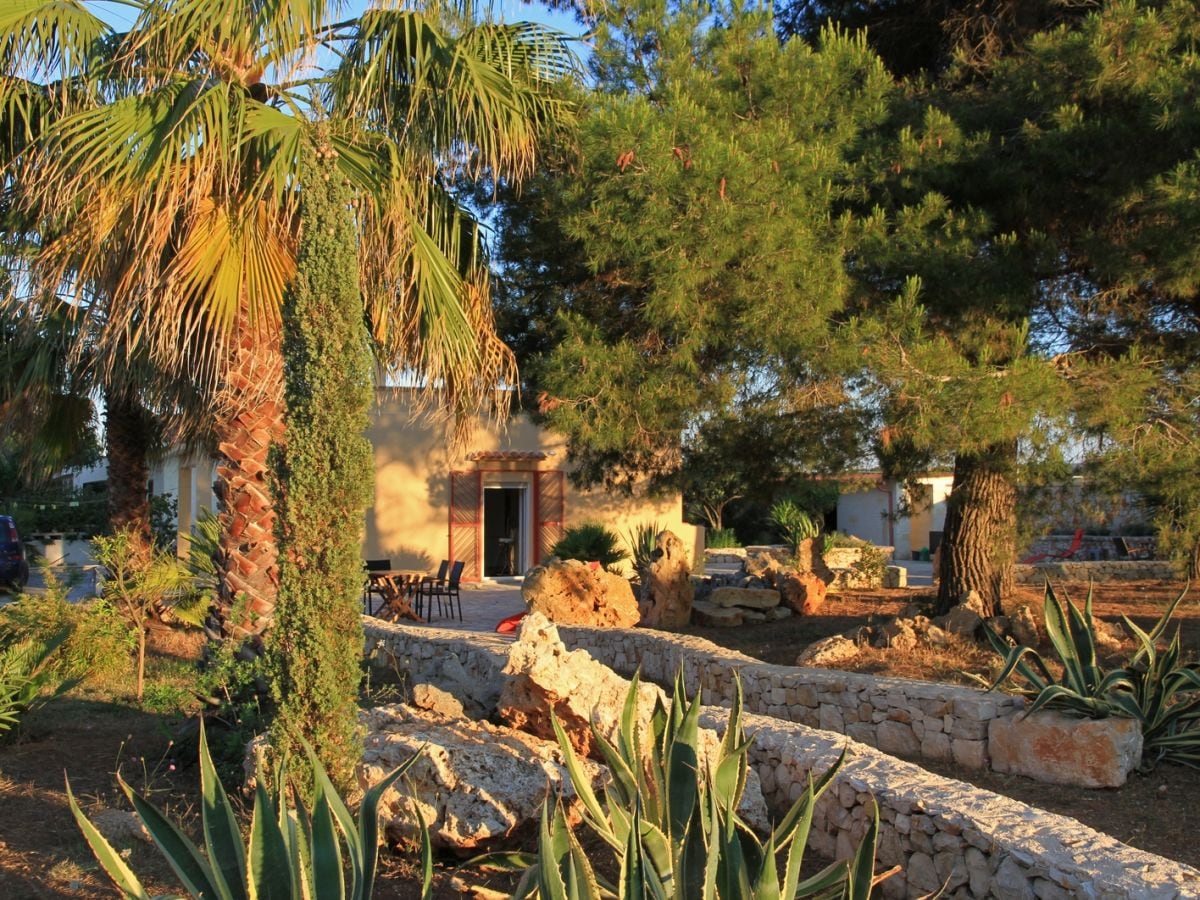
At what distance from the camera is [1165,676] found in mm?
6156

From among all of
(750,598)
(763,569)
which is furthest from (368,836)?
(763,569)

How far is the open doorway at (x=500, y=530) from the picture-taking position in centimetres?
2155

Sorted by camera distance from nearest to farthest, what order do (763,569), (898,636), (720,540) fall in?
1. (898,636)
2. (763,569)
3. (720,540)

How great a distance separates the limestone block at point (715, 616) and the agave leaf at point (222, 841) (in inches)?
391

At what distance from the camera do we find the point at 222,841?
2.99 meters

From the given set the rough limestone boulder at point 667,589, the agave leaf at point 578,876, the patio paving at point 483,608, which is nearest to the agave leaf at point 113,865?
the agave leaf at point 578,876

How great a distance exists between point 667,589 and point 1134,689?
6.70 meters

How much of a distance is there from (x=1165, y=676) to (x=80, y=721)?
702 cm

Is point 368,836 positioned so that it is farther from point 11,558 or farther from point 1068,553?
point 1068,553

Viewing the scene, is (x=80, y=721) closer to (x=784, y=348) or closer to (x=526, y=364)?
(x=526, y=364)

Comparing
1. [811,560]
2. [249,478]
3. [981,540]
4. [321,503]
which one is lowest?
[811,560]

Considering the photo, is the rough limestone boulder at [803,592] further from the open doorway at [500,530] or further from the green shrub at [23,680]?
the open doorway at [500,530]

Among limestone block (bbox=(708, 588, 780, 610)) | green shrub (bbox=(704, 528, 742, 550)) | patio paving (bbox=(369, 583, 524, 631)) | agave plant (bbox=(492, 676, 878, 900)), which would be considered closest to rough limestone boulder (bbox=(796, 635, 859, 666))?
limestone block (bbox=(708, 588, 780, 610))

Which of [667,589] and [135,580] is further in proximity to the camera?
[667,589]
